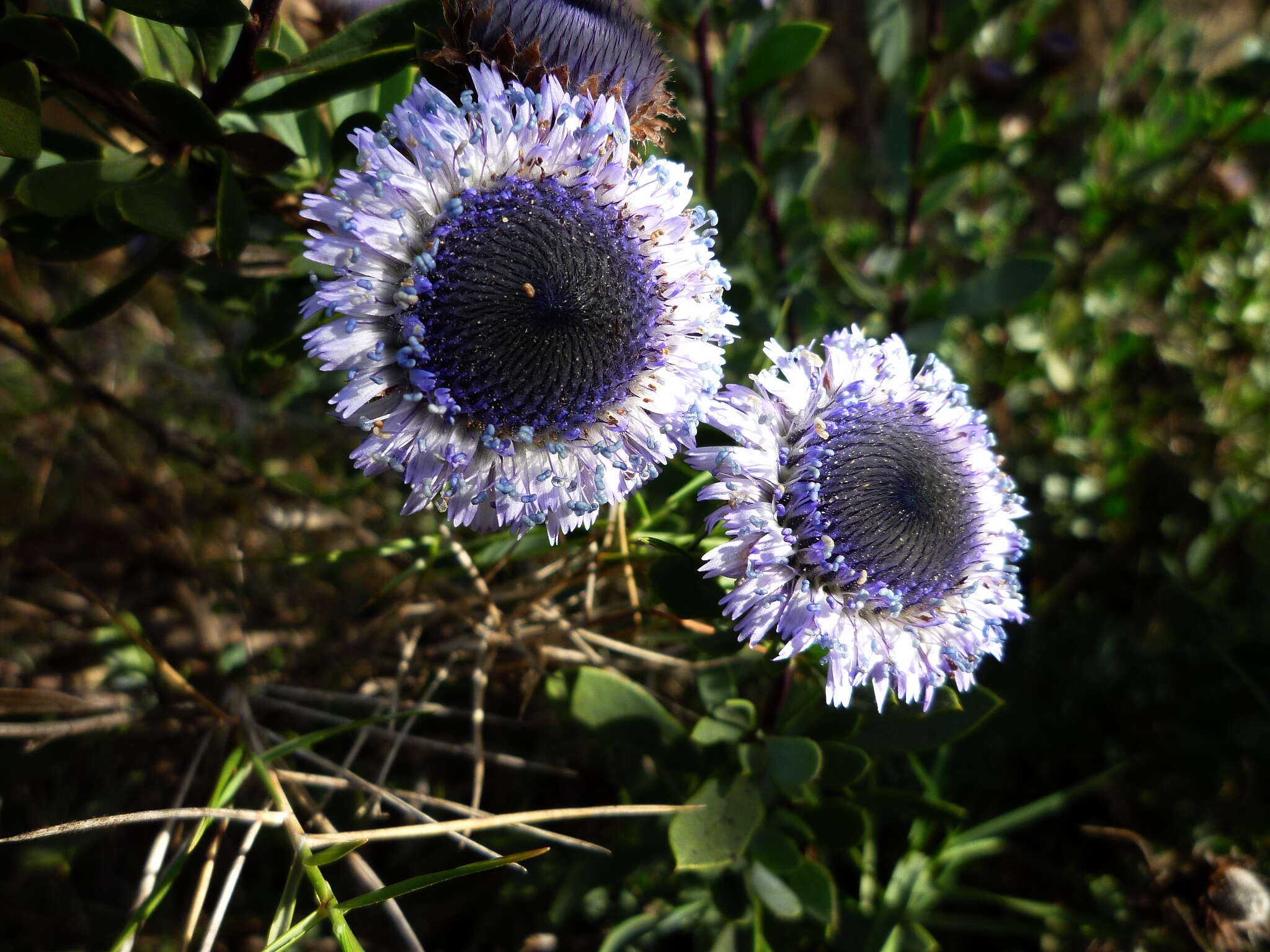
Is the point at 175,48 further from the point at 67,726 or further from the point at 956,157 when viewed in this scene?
the point at 956,157

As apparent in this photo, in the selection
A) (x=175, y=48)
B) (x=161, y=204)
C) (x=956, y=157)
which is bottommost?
(x=161, y=204)

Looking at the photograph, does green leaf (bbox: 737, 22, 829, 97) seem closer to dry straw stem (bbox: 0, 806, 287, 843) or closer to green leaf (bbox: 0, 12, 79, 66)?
green leaf (bbox: 0, 12, 79, 66)

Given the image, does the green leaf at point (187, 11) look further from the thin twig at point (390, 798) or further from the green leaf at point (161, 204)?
the thin twig at point (390, 798)

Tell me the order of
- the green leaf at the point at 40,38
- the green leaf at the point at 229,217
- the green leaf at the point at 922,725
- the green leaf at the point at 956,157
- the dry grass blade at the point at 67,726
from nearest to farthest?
the green leaf at the point at 40,38 < the green leaf at the point at 229,217 < the green leaf at the point at 922,725 < the dry grass blade at the point at 67,726 < the green leaf at the point at 956,157

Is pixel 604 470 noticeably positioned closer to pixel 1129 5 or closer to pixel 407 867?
pixel 407 867

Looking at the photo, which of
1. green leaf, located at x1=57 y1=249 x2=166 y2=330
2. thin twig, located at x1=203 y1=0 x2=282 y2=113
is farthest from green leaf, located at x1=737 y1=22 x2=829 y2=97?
green leaf, located at x1=57 y1=249 x2=166 y2=330

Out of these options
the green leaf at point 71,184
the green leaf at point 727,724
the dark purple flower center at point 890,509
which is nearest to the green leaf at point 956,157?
the dark purple flower center at point 890,509

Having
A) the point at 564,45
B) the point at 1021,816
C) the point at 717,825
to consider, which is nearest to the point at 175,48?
the point at 564,45

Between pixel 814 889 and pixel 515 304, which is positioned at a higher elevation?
pixel 515 304
